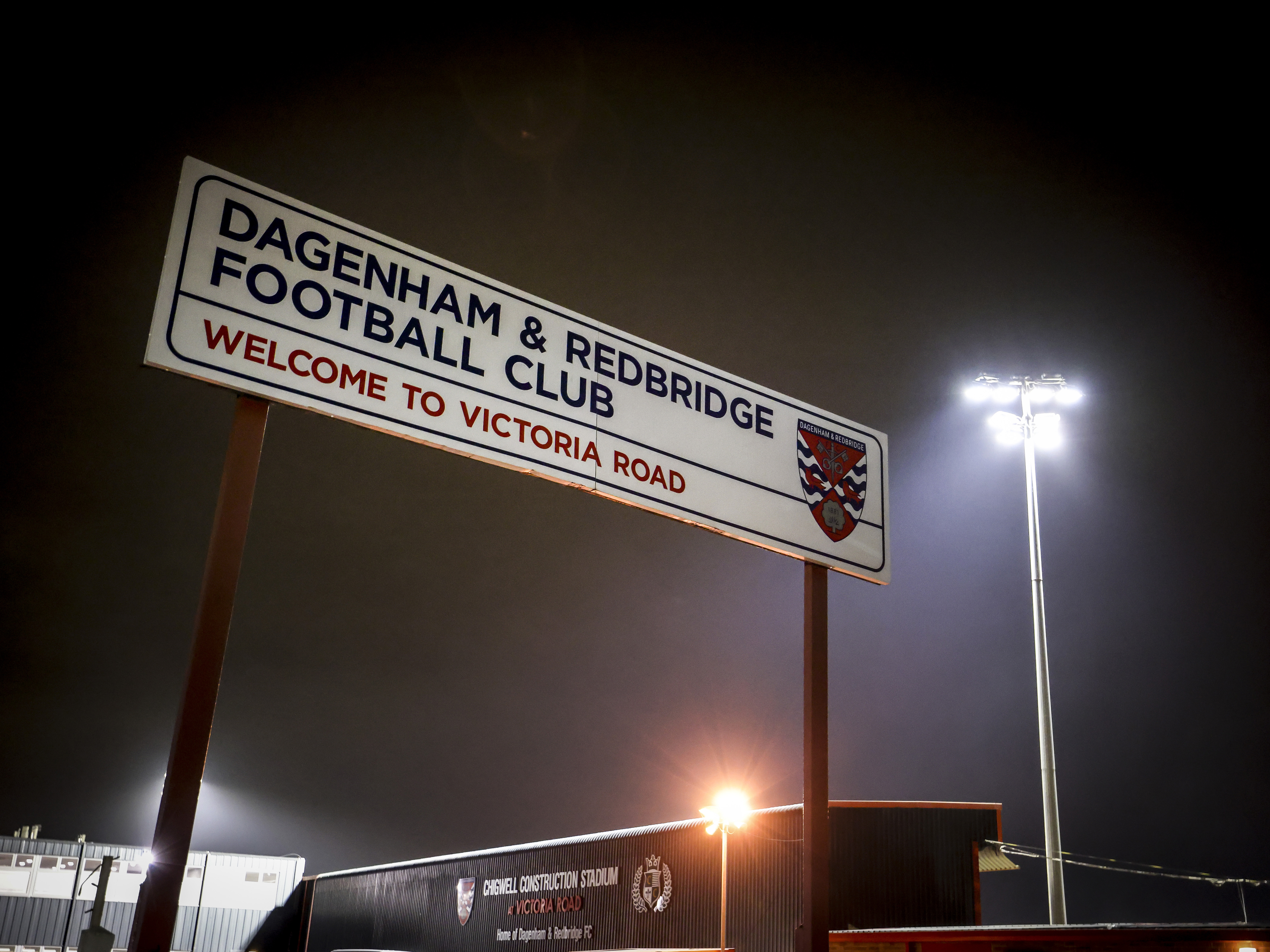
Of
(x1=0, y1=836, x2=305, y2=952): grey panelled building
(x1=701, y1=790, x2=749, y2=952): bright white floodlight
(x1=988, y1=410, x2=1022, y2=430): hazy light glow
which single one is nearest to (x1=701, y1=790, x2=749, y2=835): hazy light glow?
(x1=701, y1=790, x2=749, y2=952): bright white floodlight

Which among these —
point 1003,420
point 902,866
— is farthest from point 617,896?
point 1003,420

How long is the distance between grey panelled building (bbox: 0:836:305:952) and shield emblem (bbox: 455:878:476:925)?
18416mm

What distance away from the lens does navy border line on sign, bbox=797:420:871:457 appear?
6105 millimetres

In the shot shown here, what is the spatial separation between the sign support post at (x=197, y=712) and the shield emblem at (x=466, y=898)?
Result: 25764mm

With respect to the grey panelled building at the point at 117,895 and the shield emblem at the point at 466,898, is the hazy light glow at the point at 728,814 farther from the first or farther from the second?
the grey panelled building at the point at 117,895

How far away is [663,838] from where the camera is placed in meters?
21.3

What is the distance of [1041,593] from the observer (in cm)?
2184

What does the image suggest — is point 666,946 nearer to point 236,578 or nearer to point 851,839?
point 851,839

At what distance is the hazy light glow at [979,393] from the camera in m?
24.0

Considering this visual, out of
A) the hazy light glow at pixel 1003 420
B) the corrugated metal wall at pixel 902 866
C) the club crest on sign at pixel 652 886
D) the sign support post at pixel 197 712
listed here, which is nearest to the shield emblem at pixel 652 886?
the club crest on sign at pixel 652 886

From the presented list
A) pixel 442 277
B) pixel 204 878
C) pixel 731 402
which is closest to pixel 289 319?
pixel 442 277

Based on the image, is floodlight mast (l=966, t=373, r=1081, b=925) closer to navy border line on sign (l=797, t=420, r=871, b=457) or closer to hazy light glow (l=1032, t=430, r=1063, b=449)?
hazy light glow (l=1032, t=430, r=1063, b=449)

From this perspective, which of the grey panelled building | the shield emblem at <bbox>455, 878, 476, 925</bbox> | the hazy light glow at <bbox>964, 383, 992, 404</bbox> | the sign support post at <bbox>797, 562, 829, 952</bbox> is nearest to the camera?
the sign support post at <bbox>797, 562, 829, 952</bbox>

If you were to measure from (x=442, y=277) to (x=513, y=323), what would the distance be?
393 millimetres
